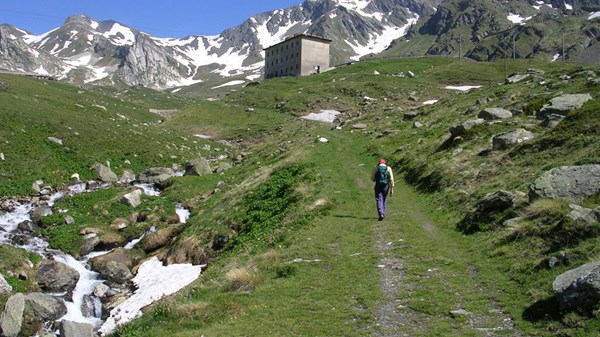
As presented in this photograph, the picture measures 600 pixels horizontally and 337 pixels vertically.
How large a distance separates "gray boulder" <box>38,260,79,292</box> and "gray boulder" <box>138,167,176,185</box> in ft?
58.9

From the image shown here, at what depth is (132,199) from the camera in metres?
36.3

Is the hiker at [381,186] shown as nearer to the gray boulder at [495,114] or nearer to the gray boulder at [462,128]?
the gray boulder at [462,128]

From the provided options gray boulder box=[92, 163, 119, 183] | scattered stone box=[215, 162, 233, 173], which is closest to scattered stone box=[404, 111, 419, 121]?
scattered stone box=[215, 162, 233, 173]

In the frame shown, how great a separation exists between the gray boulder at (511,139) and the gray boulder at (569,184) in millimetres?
8799

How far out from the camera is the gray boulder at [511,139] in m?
26.2

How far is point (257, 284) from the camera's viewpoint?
15.1m

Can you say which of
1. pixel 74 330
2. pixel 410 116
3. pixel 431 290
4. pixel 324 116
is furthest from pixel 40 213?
pixel 324 116

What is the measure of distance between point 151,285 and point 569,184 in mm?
19065

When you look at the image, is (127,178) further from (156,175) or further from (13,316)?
(13,316)

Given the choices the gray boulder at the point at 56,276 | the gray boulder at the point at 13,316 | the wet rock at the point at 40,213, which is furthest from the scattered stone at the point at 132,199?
the gray boulder at the point at 13,316

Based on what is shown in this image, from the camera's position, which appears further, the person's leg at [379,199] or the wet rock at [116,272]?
the wet rock at [116,272]

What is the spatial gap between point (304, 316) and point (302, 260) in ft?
15.5

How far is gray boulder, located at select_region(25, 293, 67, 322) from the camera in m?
20.5

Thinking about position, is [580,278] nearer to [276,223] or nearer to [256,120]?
[276,223]
